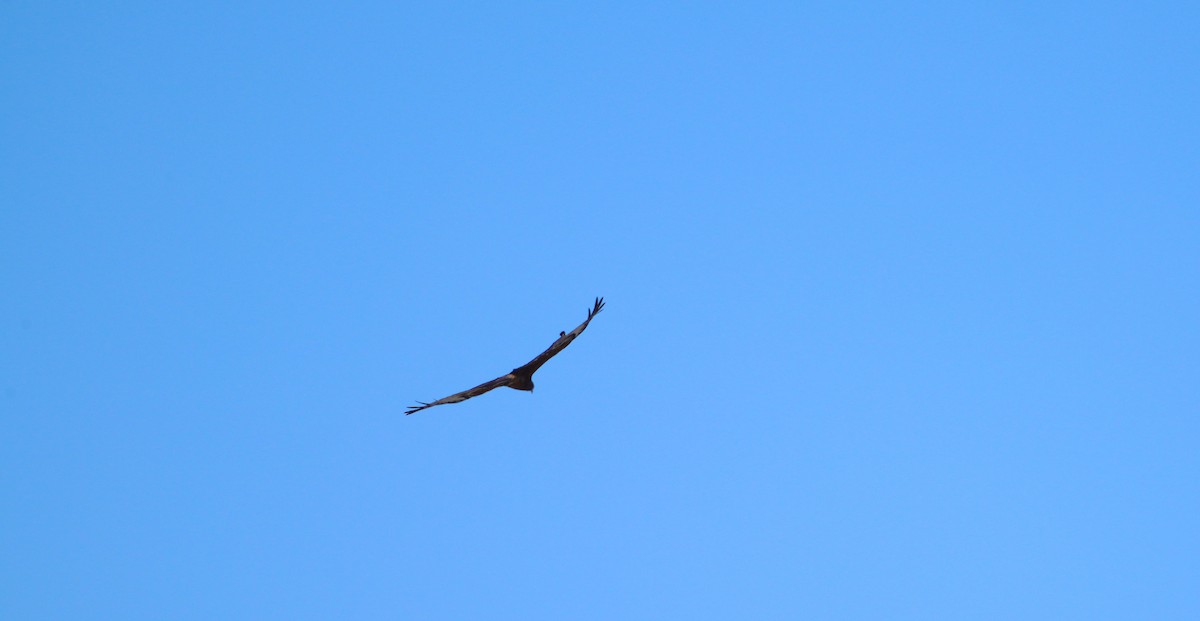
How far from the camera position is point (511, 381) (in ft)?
159

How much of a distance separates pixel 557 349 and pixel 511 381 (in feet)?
7.96

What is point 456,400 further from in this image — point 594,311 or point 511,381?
point 594,311

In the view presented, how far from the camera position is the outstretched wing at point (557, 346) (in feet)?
161

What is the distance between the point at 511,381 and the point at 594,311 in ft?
14.9

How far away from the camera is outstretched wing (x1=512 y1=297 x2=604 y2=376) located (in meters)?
49.0

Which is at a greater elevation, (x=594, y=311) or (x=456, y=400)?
(x=594, y=311)

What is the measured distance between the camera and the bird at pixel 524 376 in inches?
1813

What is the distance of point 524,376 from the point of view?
4891 cm

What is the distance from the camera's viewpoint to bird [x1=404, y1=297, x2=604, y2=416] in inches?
1813

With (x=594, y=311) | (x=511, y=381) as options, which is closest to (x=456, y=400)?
(x=511, y=381)

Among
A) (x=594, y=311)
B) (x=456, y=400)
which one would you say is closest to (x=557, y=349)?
(x=594, y=311)

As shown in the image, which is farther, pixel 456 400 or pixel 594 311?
pixel 594 311

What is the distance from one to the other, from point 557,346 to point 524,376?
191cm

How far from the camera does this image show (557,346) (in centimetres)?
Answer: 5012
